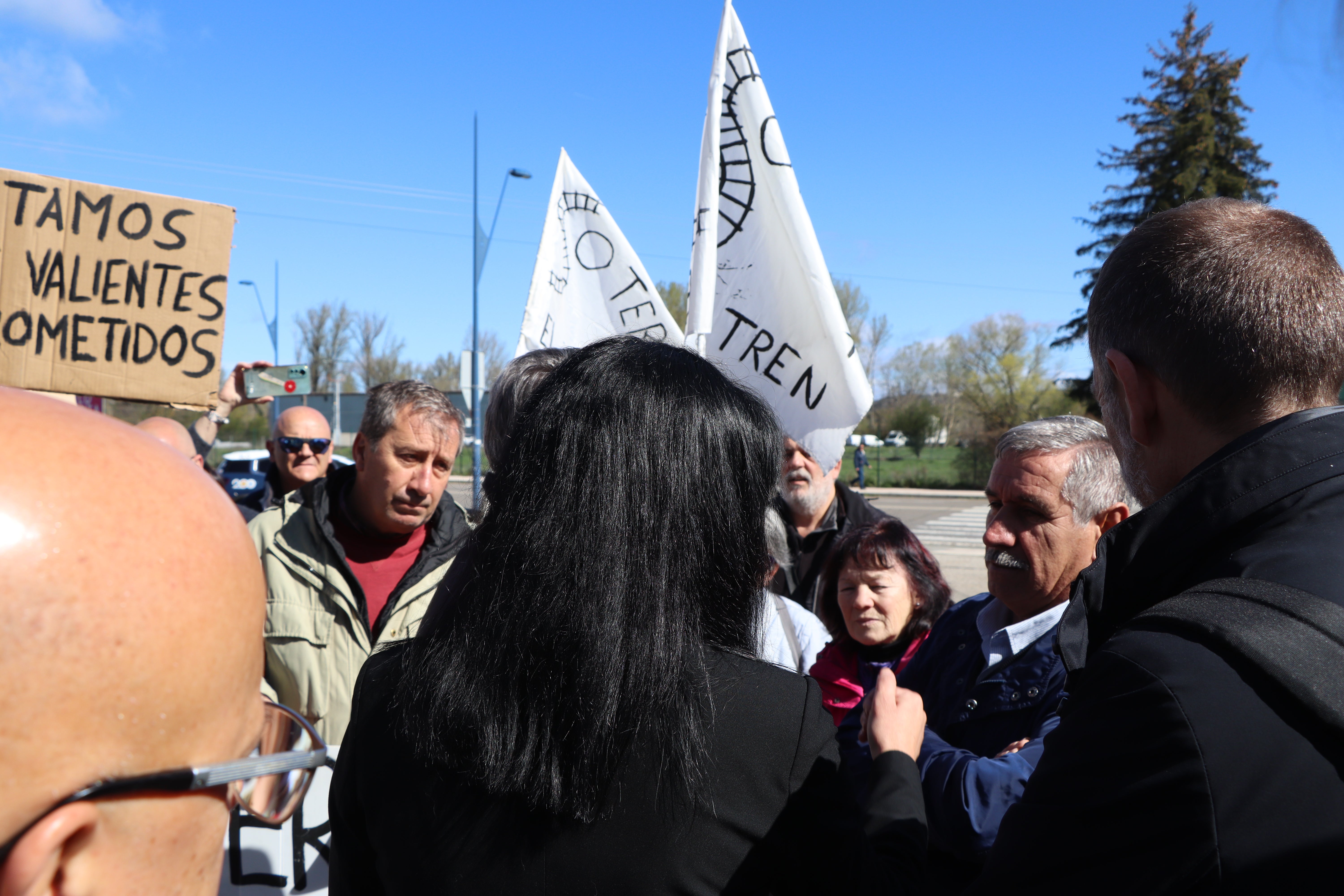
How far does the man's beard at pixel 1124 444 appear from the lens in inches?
57.7

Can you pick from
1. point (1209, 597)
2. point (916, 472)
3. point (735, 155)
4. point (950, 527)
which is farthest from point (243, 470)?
point (916, 472)

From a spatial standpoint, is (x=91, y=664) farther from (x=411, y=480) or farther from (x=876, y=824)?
(x=411, y=480)

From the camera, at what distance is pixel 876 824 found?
1.40 metres

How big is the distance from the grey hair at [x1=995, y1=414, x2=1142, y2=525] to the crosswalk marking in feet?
38.4

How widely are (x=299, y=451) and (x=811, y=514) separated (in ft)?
9.81

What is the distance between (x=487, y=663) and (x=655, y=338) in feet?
1.92

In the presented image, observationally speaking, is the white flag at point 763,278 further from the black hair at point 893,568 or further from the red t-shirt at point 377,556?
the red t-shirt at point 377,556

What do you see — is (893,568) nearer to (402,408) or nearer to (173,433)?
(402,408)

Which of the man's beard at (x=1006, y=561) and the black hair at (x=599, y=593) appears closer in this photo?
the black hair at (x=599, y=593)

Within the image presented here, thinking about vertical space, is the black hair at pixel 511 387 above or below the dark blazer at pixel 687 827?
above

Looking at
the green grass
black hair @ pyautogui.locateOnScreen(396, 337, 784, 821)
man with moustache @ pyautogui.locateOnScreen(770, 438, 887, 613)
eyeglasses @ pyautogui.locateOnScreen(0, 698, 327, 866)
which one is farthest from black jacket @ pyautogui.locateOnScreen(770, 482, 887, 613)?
the green grass

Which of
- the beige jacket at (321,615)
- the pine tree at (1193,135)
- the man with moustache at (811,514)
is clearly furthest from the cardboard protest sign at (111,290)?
the pine tree at (1193,135)

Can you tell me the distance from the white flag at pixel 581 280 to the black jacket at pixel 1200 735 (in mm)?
3289

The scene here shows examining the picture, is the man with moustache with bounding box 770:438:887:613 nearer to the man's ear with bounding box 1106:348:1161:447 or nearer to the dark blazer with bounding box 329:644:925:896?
the man's ear with bounding box 1106:348:1161:447
